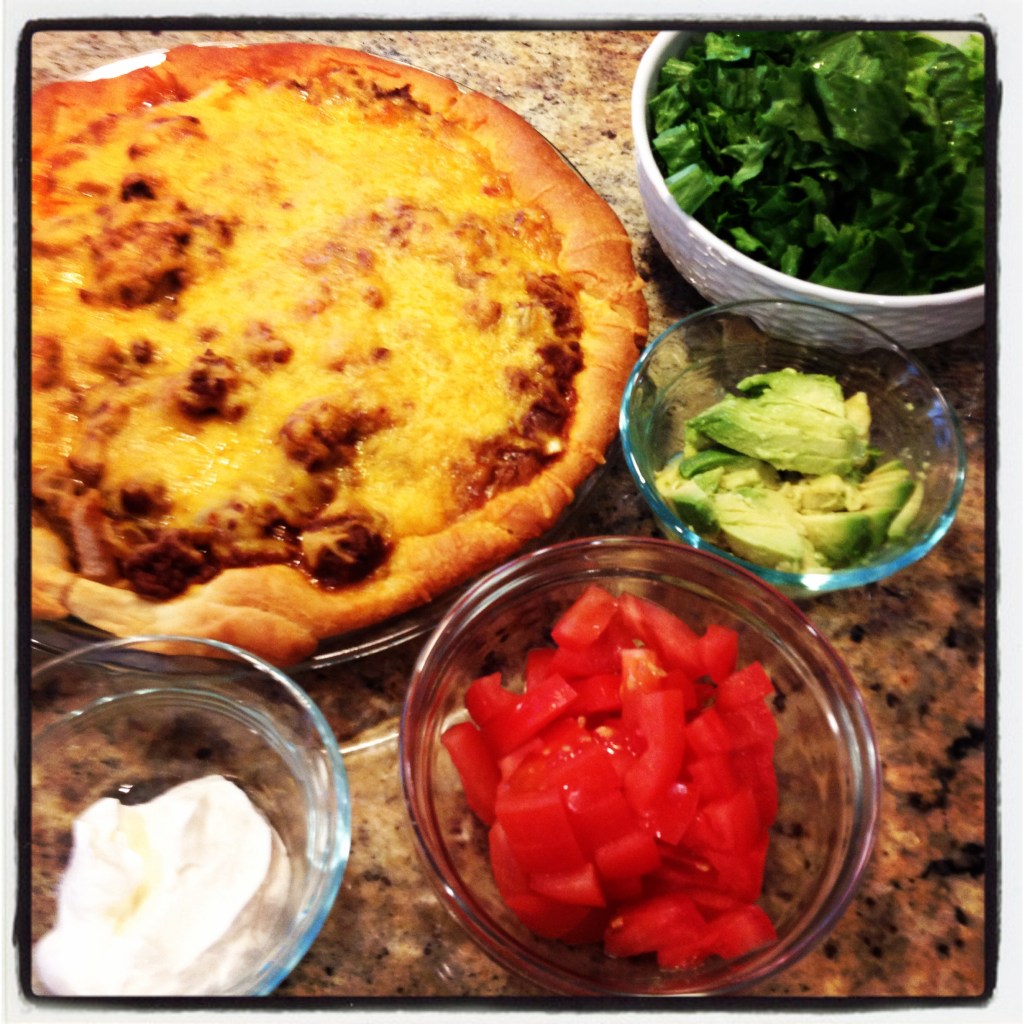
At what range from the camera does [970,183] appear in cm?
151

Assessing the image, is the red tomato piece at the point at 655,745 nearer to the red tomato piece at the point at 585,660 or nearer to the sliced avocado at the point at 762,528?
the red tomato piece at the point at 585,660

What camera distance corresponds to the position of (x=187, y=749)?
1387mm

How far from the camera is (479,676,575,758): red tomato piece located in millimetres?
1288

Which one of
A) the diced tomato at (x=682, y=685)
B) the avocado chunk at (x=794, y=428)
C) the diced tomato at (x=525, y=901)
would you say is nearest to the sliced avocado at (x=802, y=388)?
the avocado chunk at (x=794, y=428)

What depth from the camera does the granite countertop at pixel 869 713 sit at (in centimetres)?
134

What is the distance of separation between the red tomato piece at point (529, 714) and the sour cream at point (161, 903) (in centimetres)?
34

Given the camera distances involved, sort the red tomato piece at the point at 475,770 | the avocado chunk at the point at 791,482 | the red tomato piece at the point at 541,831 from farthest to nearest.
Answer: the avocado chunk at the point at 791,482 → the red tomato piece at the point at 475,770 → the red tomato piece at the point at 541,831

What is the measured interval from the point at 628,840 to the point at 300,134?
4.35 ft

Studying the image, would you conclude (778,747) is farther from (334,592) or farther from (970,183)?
(970,183)

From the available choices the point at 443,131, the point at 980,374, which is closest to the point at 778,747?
the point at 980,374

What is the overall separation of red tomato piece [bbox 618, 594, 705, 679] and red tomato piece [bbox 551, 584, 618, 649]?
0.10ft

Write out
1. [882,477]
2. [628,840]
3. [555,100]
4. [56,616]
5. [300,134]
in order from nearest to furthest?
[628,840], [56,616], [882,477], [300,134], [555,100]

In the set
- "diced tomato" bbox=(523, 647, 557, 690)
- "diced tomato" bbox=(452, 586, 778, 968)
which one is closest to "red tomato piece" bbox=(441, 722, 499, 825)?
"diced tomato" bbox=(452, 586, 778, 968)

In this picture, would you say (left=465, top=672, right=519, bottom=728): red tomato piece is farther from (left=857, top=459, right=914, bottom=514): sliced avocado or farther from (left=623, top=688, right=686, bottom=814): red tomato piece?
(left=857, top=459, right=914, bottom=514): sliced avocado
